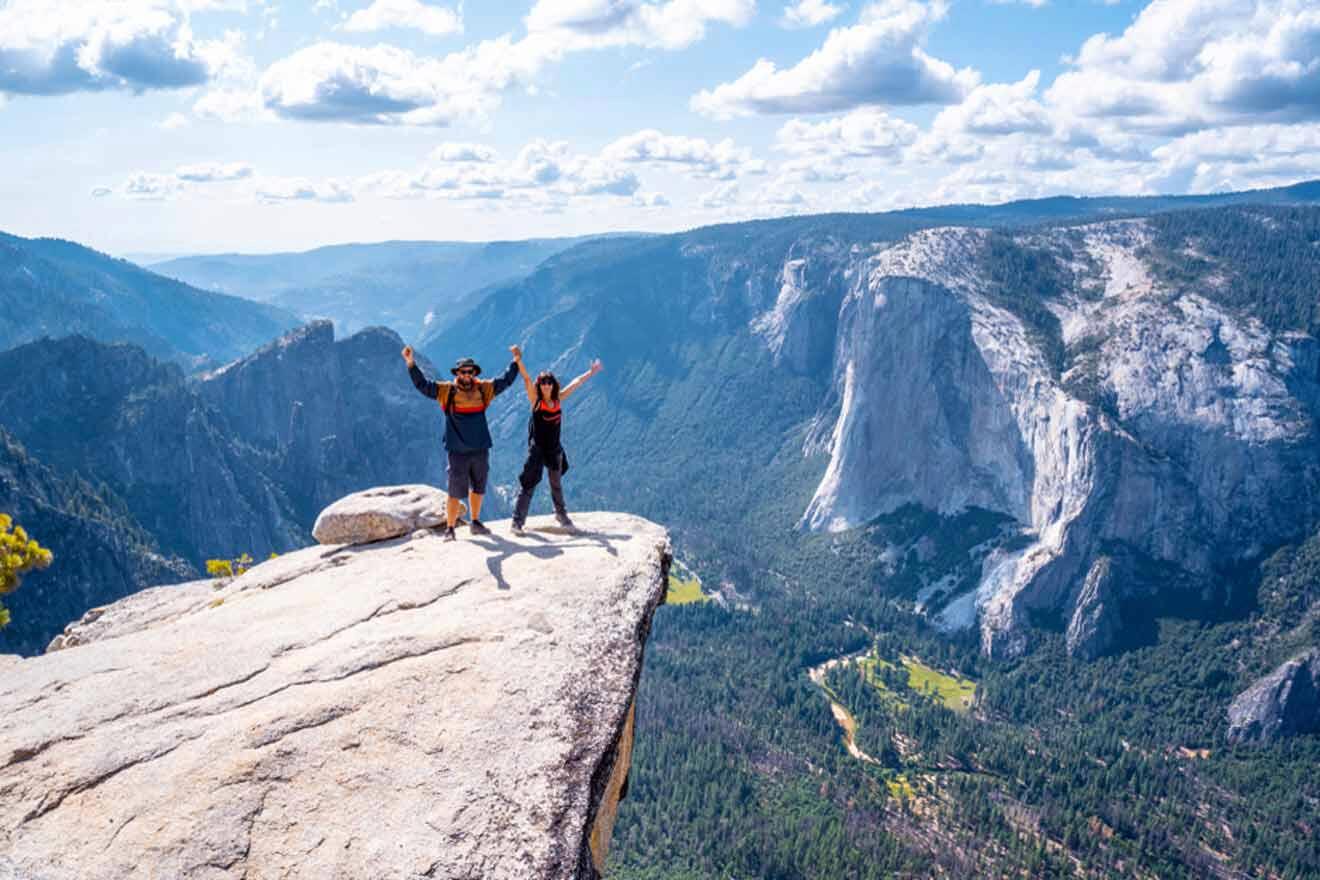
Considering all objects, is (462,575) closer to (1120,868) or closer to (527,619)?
(527,619)

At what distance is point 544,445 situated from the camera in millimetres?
23625

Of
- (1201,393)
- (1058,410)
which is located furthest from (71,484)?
(1201,393)

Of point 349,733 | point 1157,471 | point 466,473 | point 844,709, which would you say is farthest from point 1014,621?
point 349,733

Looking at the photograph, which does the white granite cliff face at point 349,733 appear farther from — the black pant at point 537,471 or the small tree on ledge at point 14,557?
the small tree on ledge at point 14,557

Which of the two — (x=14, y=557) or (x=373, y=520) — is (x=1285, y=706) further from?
(x=14, y=557)

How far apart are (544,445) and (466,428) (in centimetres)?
223

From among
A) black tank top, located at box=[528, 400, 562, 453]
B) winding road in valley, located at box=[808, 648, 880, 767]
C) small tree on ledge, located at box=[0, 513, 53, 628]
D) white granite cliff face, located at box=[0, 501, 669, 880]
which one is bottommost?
winding road in valley, located at box=[808, 648, 880, 767]

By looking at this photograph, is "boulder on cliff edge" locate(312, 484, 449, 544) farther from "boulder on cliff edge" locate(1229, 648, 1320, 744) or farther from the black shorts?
"boulder on cliff edge" locate(1229, 648, 1320, 744)

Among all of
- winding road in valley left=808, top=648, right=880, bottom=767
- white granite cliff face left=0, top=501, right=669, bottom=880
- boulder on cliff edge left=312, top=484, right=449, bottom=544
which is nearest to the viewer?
white granite cliff face left=0, top=501, right=669, bottom=880

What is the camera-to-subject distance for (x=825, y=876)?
99000 millimetres

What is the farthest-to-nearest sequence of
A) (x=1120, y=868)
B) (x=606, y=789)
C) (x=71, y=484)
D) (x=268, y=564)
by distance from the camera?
(x=71, y=484) → (x=1120, y=868) → (x=268, y=564) → (x=606, y=789)

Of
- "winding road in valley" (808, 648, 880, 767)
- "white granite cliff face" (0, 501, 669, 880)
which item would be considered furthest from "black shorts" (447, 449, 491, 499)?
"winding road in valley" (808, 648, 880, 767)

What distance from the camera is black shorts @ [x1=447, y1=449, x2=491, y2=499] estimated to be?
75.2ft

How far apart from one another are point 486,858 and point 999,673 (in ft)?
580
